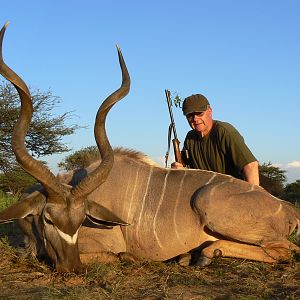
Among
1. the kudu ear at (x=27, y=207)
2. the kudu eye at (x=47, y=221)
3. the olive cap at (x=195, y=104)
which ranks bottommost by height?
the kudu eye at (x=47, y=221)

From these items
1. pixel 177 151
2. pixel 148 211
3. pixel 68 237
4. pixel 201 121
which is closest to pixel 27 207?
pixel 68 237

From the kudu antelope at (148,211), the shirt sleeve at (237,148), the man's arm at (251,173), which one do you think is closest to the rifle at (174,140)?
the shirt sleeve at (237,148)

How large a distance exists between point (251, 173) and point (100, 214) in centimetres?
136

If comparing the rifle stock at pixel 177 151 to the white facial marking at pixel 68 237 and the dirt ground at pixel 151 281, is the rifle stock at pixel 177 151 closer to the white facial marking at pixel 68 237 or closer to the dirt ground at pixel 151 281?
the dirt ground at pixel 151 281

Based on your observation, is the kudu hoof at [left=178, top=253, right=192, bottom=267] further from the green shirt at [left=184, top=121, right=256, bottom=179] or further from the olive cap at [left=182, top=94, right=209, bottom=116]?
the olive cap at [left=182, top=94, right=209, bottom=116]

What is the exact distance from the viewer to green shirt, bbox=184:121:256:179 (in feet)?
14.2

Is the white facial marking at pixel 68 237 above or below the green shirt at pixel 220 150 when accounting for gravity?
below

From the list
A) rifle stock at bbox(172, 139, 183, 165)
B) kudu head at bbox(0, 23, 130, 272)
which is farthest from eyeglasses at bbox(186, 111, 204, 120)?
kudu head at bbox(0, 23, 130, 272)

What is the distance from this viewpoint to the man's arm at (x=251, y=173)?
4.20 m

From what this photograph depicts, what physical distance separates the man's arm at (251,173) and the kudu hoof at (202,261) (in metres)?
0.91

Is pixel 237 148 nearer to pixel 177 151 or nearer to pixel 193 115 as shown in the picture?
pixel 193 115

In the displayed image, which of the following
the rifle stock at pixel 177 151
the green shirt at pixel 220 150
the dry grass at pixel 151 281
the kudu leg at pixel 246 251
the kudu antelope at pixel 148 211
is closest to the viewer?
the dry grass at pixel 151 281

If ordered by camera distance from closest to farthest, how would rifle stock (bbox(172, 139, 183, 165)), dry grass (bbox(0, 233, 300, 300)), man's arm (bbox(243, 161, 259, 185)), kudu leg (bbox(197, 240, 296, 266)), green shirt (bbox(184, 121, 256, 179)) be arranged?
dry grass (bbox(0, 233, 300, 300)), kudu leg (bbox(197, 240, 296, 266)), man's arm (bbox(243, 161, 259, 185)), green shirt (bbox(184, 121, 256, 179)), rifle stock (bbox(172, 139, 183, 165))

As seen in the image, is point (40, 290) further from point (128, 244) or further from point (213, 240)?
point (213, 240)
